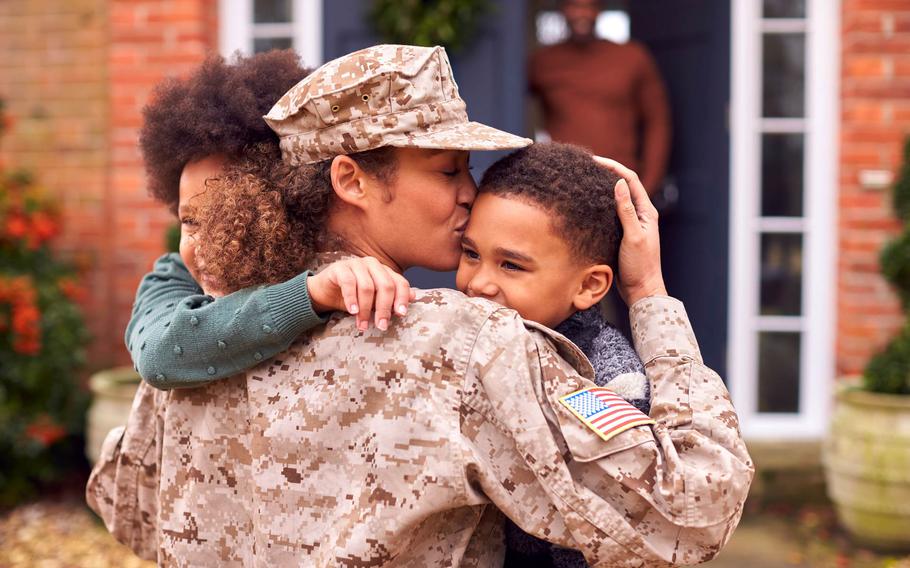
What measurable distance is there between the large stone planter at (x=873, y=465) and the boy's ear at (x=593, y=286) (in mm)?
2856

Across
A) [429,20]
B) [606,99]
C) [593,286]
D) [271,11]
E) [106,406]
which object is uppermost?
[271,11]

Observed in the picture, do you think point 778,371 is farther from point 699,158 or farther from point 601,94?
point 601,94

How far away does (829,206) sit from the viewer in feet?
15.1

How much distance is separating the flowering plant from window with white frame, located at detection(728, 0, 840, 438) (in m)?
3.13

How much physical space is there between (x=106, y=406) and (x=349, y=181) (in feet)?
10.6

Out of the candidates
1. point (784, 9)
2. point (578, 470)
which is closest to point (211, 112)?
point (578, 470)

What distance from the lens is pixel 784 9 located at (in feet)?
15.3

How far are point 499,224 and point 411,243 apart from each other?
14 centimetres

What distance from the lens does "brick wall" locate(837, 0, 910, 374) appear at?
4.37m

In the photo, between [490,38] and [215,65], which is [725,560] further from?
[215,65]

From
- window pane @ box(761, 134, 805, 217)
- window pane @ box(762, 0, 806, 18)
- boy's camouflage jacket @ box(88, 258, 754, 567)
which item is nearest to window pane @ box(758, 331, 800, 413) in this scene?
window pane @ box(761, 134, 805, 217)

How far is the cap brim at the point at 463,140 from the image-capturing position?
1.39m

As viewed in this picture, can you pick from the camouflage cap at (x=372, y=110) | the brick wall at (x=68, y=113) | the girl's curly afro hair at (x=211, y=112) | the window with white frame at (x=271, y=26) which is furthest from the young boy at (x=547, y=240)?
the brick wall at (x=68, y=113)

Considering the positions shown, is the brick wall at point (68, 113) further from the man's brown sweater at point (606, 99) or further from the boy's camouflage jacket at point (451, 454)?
the boy's camouflage jacket at point (451, 454)
